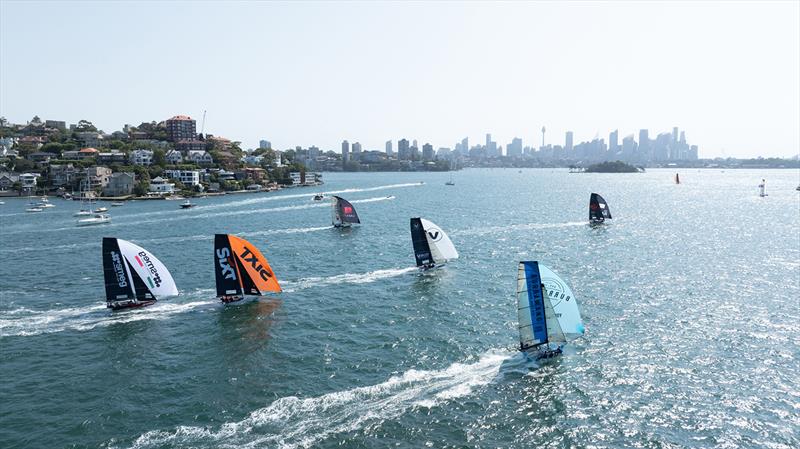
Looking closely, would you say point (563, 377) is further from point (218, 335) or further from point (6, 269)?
point (6, 269)

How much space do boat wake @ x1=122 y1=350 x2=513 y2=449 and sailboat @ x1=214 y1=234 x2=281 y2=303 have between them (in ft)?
58.5

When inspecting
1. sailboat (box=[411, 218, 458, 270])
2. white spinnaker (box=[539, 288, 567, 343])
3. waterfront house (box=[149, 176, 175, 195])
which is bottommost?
white spinnaker (box=[539, 288, 567, 343])

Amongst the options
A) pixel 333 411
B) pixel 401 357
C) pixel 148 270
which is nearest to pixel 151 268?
pixel 148 270

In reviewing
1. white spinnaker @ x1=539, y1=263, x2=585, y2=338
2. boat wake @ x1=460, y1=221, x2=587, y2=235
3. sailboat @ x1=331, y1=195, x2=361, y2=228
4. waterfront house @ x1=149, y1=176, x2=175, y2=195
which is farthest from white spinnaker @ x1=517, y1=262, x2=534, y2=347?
waterfront house @ x1=149, y1=176, x2=175, y2=195

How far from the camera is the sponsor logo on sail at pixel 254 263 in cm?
4194

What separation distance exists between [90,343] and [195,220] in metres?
66.1

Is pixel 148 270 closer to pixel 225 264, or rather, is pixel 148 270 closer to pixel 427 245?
pixel 225 264

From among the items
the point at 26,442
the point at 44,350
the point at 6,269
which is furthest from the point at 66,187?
the point at 26,442

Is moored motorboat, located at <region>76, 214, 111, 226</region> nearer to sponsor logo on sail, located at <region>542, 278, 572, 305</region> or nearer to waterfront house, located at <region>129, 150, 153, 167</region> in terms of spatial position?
sponsor logo on sail, located at <region>542, 278, 572, 305</region>

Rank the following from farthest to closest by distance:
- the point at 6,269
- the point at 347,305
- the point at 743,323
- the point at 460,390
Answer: the point at 6,269, the point at 347,305, the point at 743,323, the point at 460,390

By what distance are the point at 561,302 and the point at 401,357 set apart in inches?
406

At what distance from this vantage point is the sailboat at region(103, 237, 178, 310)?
3928 cm

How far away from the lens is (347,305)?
41.7 meters

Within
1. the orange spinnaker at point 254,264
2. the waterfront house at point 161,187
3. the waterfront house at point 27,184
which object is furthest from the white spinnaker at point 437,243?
the waterfront house at point 27,184
